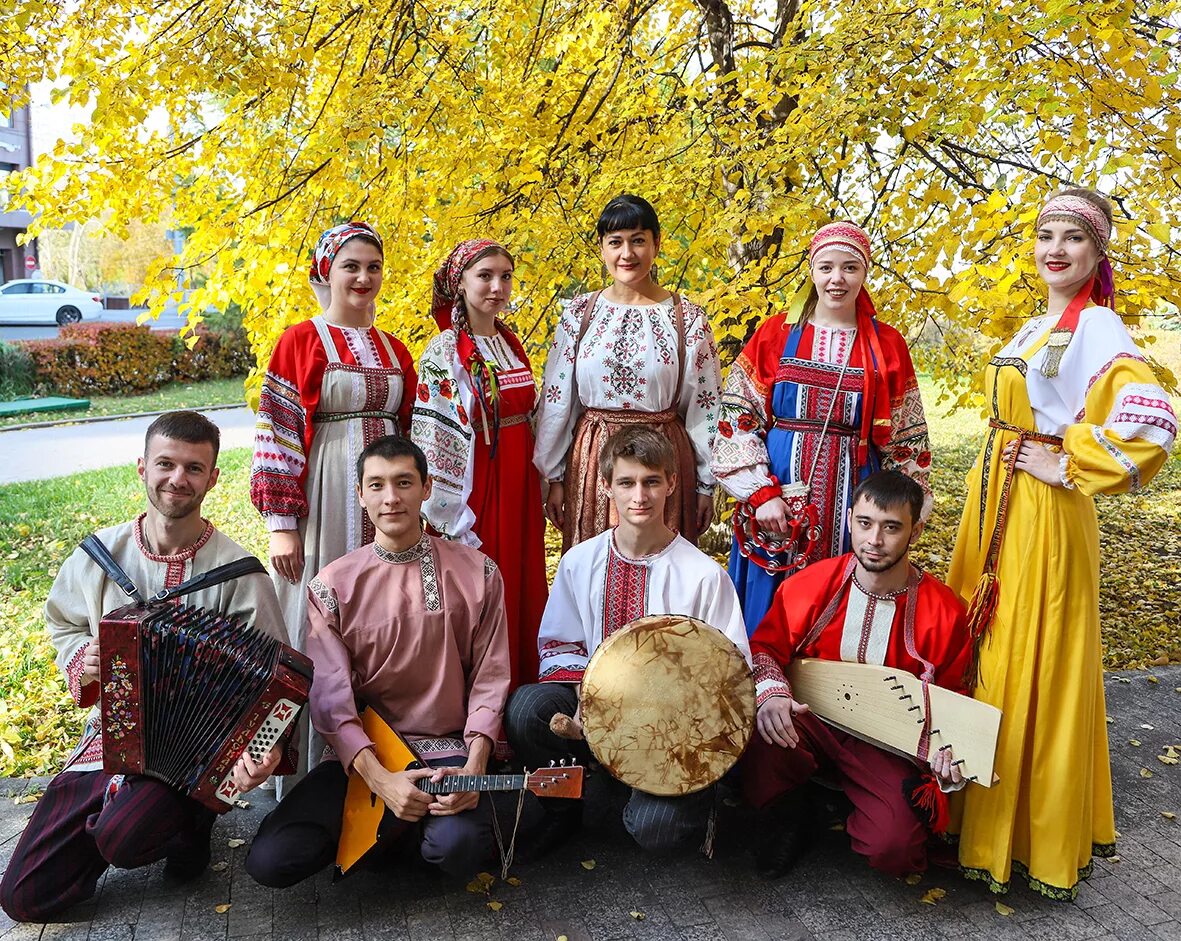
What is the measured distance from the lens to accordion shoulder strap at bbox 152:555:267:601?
2633mm

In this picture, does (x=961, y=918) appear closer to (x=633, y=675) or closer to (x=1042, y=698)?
(x=1042, y=698)

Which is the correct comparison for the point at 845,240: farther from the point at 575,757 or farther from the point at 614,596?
the point at 575,757

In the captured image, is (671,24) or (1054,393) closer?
(1054,393)

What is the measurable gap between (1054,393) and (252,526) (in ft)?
21.3

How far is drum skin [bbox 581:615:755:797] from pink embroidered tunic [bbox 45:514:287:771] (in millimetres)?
952

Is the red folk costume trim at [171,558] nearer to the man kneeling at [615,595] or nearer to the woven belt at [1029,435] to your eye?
the man kneeling at [615,595]

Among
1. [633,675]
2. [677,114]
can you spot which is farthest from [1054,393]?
[677,114]

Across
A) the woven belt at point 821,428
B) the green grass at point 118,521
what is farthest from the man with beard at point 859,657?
the green grass at point 118,521

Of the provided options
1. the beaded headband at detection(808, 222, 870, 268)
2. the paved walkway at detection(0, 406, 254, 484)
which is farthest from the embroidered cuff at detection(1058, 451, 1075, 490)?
the paved walkway at detection(0, 406, 254, 484)

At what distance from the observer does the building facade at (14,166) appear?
26812 millimetres

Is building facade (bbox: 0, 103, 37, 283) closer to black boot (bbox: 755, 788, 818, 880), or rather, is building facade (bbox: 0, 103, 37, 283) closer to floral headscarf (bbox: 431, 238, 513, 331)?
floral headscarf (bbox: 431, 238, 513, 331)

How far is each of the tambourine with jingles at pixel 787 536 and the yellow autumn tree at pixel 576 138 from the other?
3.58 ft

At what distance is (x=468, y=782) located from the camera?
8.37 ft

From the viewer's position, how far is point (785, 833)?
9.64ft
